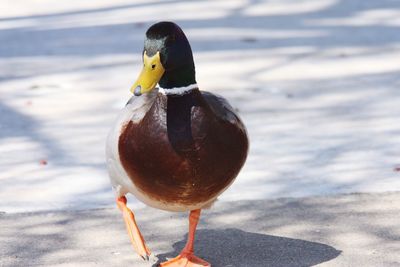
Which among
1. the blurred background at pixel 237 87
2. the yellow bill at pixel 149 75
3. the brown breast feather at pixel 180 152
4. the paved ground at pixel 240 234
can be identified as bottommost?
the blurred background at pixel 237 87

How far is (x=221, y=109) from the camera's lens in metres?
4.31

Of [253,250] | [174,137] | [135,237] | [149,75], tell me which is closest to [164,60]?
[149,75]

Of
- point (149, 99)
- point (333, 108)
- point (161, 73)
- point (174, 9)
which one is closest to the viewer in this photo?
point (161, 73)

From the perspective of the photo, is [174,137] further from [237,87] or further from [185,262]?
[237,87]

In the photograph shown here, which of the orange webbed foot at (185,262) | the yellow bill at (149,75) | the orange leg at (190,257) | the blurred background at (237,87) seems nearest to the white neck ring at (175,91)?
the yellow bill at (149,75)

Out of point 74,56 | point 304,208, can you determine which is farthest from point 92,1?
point 304,208

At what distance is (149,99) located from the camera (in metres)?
4.39

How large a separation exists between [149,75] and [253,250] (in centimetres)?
113

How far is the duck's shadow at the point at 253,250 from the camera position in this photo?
4621 mm

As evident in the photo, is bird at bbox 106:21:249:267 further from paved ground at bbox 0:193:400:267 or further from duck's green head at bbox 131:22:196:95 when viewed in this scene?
paved ground at bbox 0:193:400:267

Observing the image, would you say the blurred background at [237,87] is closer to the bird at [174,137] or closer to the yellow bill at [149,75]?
the bird at [174,137]

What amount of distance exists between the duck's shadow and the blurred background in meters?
0.58

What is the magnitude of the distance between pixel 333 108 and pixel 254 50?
1.85 metres

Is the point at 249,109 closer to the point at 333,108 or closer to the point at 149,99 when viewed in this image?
the point at 333,108
